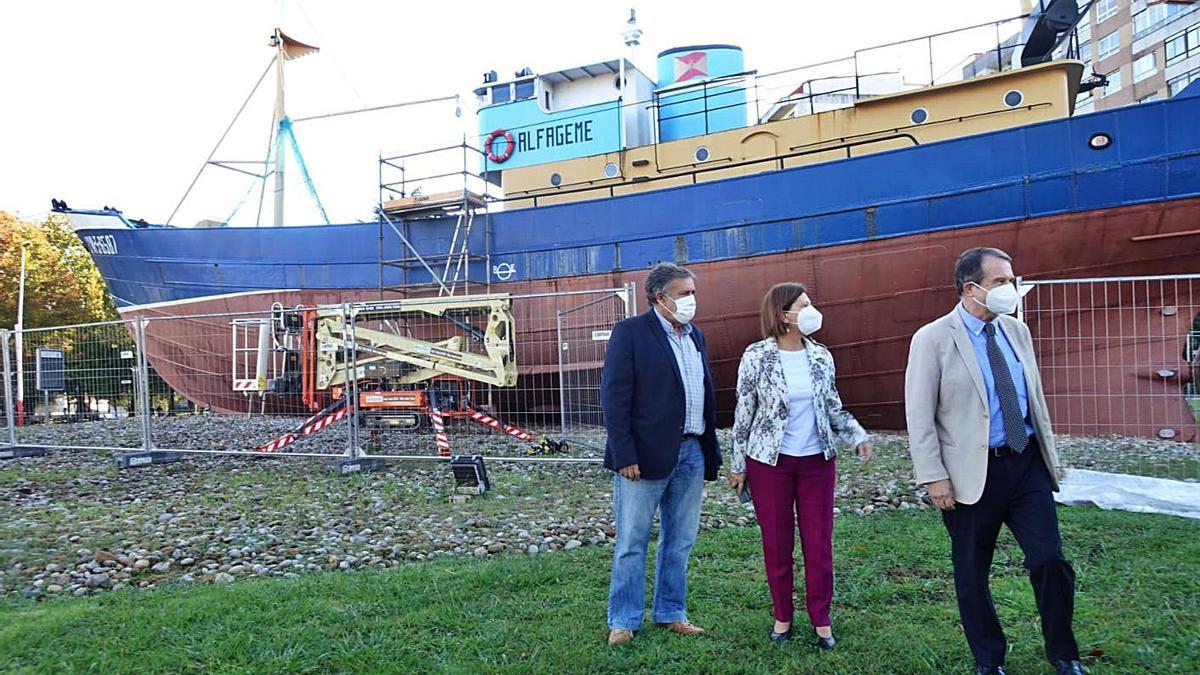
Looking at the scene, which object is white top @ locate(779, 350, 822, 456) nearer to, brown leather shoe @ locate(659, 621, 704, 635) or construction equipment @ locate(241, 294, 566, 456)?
brown leather shoe @ locate(659, 621, 704, 635)

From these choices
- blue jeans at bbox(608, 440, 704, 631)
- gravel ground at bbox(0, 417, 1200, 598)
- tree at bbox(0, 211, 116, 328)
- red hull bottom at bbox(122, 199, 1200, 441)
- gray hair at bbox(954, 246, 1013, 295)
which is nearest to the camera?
gray hair at bbox(954, 246, 1013, 295)

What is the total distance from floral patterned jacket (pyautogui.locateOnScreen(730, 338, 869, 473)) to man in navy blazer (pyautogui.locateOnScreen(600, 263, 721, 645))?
0.22 meters

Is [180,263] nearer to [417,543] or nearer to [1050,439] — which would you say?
[417,543]

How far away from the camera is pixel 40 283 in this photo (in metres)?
29.8

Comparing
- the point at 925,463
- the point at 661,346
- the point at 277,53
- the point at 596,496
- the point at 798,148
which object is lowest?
the point at 596,496

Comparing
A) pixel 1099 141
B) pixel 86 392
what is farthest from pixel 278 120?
pixel 1099 141

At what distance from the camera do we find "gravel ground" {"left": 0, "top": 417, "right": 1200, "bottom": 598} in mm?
4879

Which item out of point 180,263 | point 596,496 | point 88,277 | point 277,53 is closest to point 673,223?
point 596,496

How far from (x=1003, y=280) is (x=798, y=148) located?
941 cm

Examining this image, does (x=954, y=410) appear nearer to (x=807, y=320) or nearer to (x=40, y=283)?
(x=807, y=320)

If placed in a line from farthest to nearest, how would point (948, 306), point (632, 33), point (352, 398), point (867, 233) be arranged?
point (632, 33) < point (867, 233) < point (948, 306) < point (352, 398)

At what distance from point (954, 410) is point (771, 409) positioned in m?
0.76

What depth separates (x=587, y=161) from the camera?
1344cm

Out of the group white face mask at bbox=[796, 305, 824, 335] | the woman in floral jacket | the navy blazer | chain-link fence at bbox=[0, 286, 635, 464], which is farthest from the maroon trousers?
chain-link fence at bbox=[0, 286, 635, 464]
